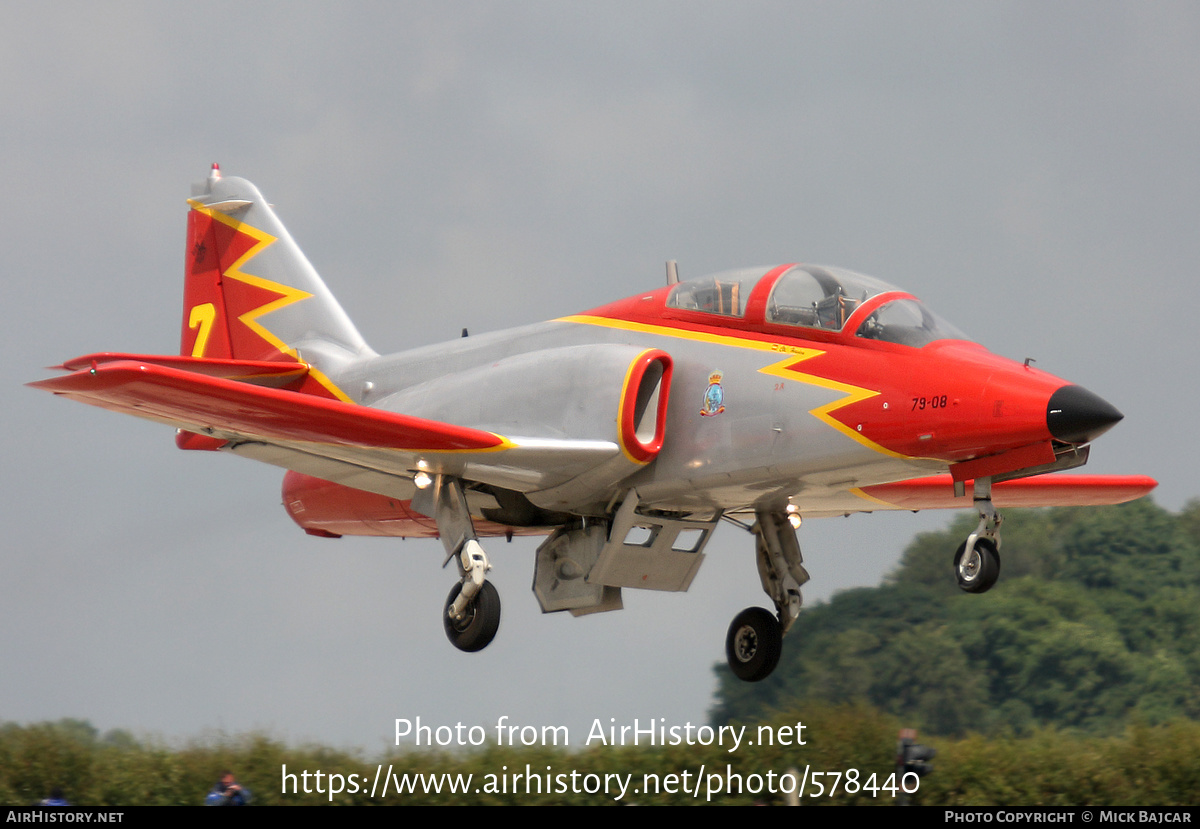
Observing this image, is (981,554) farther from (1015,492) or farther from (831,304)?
(1015,492)

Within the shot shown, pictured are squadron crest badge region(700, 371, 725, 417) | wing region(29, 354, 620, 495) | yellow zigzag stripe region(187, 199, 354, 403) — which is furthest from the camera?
yellow zigzag stripe region(187, 199, 354, 403)

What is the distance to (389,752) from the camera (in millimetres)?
18172

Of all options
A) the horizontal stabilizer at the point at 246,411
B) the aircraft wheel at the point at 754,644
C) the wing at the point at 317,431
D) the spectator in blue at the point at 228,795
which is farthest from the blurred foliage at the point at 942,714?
the horizontal stabilizer at the point at 246,411

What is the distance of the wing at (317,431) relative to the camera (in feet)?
38.8

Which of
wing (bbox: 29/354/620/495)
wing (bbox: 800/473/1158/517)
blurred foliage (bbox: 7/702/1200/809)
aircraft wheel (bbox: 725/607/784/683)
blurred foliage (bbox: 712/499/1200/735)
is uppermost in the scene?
wing (bbox: 29/354/620/495)

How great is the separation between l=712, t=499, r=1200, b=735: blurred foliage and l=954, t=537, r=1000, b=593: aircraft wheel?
30582mm

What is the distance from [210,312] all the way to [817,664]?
101 feet

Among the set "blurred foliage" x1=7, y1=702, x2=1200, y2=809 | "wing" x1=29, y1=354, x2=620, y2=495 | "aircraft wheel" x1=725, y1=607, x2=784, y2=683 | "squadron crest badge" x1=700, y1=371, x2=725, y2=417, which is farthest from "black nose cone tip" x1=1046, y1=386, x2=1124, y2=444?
"blurred foliage" x1=7, y1=702, x2=1200, y2=809

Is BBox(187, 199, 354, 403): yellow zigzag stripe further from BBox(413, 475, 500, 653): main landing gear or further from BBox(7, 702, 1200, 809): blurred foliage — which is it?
BBox(7, 702, 1200, 809): blurred foliage

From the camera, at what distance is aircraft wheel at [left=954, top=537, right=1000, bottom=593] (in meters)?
11.6

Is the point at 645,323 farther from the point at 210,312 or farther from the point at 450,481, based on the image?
the point at 210,312

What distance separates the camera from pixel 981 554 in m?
11.6

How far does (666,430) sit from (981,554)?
3191mm
